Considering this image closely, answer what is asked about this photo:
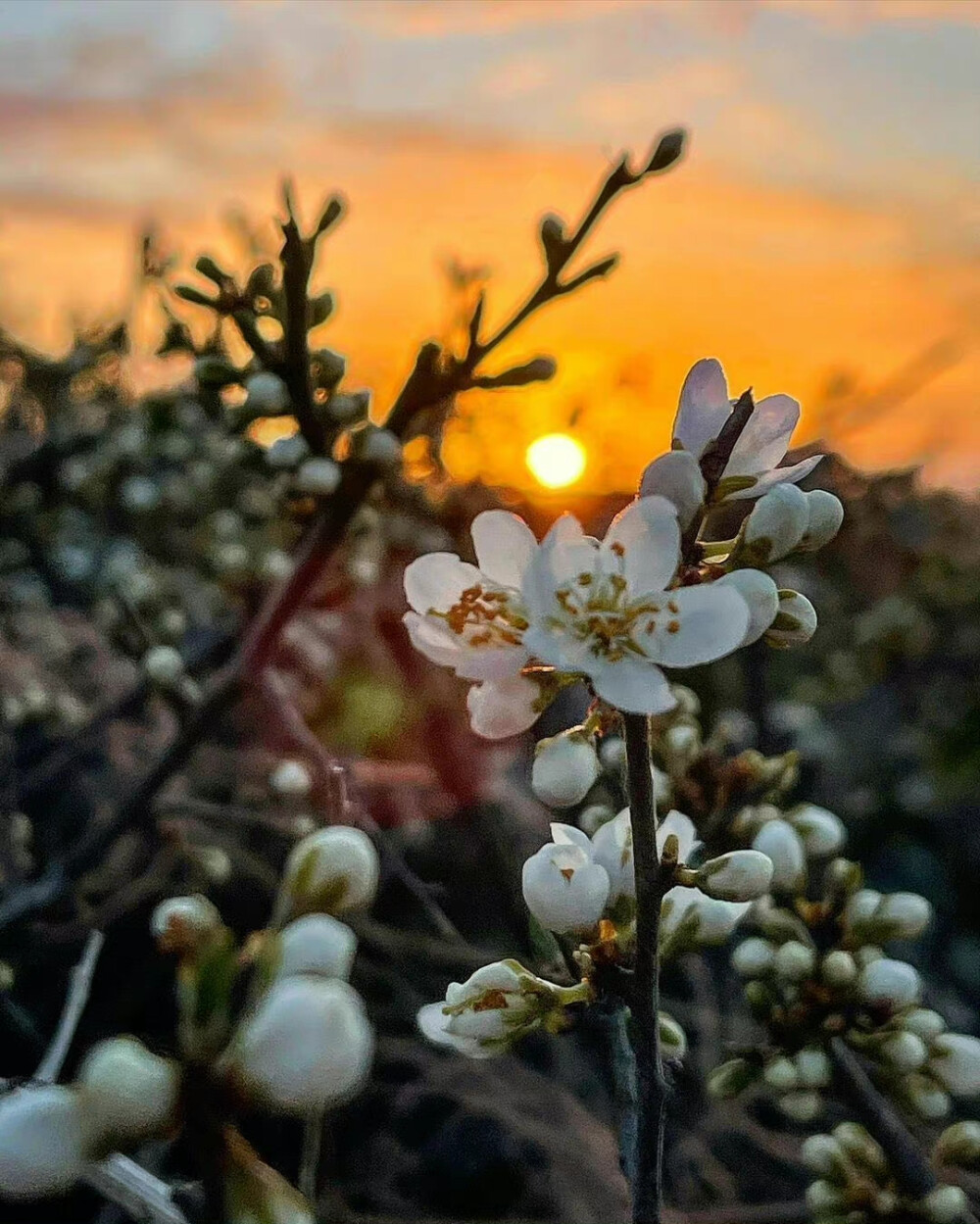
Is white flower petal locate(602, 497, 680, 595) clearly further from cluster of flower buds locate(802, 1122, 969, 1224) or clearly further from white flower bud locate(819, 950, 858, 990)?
cluster of flower buds locate(802, 1122, 969, 1224)

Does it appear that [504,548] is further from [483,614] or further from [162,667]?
[162,667]

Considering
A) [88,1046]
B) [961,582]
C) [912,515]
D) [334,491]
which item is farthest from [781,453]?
[912,515]

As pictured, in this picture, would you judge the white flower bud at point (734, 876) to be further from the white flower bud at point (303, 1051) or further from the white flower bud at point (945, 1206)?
the white flower bud at point (945, 1206)

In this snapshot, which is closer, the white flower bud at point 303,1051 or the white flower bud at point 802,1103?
the white flower bud at point 303,1051

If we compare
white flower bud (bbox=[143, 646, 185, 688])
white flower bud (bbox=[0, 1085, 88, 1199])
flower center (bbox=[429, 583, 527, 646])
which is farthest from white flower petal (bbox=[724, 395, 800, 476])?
white flower bud (bbox=[143, 646, 185, 688])

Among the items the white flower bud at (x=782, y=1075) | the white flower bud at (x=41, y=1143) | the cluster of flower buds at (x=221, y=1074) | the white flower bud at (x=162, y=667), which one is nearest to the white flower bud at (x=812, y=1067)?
the white flower bud at (x=782, y=1075)
